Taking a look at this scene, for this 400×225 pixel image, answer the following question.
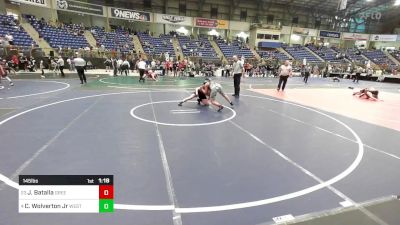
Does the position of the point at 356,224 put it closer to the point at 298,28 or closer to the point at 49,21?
the point at 49,21

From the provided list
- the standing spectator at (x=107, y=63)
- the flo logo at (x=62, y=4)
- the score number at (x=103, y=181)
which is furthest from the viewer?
the flo logo at (x=62, y=4)

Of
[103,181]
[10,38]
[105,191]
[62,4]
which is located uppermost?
[62,4]

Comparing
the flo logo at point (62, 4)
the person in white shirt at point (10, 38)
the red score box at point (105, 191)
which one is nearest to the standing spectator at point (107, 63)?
the person in white shirt at point (10, 38)

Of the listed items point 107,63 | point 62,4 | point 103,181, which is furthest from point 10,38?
point 103,181

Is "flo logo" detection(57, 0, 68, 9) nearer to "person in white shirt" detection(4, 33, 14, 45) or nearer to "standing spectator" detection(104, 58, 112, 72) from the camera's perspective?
"person in white shirt" detection(4, 33, 14, 45)

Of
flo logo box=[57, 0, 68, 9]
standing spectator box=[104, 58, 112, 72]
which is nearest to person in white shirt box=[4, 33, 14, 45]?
standing spectator box=[104, 58, 112, 72]

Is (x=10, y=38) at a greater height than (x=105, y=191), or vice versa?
(x=10, y=38)

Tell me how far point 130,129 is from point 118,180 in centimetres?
258

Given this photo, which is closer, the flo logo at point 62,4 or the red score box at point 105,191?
the red score box at point 105,191

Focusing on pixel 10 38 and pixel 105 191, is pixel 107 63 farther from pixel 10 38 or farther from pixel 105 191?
pixel 105 191

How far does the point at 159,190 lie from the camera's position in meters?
3.56

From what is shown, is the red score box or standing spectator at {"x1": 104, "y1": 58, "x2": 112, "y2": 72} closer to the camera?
the red score box

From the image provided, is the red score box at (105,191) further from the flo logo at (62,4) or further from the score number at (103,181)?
the flo logo at (62,4)

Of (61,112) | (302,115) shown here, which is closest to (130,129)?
(61,112)
